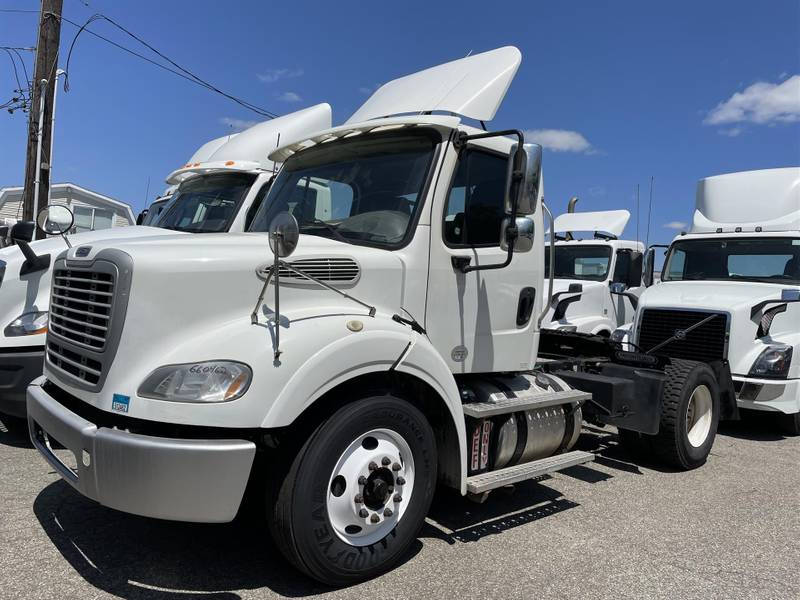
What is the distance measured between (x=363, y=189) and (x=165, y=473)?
204 centimetres

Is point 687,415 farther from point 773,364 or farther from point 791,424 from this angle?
point 791,424

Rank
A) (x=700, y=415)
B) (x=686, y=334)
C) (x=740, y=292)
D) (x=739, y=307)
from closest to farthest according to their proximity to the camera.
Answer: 1. (x=700, y=415)
2. (x=739, y=307)
3. (x=686, y=334)
4. (x=740, y=292)

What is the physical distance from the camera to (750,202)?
26.1 feet

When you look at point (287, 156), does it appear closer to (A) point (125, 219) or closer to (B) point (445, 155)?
(B) point (445, 155)

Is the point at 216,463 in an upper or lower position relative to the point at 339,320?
lower

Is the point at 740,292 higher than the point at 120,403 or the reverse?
higher

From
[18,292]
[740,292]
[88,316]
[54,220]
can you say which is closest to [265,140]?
[54,220]

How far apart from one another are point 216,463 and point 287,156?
260cm

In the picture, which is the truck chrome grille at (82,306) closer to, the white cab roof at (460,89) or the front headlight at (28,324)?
the front headlight at (28,324)

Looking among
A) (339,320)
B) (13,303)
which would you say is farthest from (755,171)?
(13,303)

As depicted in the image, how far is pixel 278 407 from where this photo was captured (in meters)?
2.66

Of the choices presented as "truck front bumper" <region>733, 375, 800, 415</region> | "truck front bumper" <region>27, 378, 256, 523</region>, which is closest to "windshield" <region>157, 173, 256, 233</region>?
"truck front bumper" <region>27, 378, 256, 523</region>

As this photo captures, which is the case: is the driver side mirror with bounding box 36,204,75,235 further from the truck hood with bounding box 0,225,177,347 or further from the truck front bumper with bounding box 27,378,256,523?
the truck front bumper with bounding box 27,378,256,523

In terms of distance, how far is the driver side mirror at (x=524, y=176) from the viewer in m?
3.50
